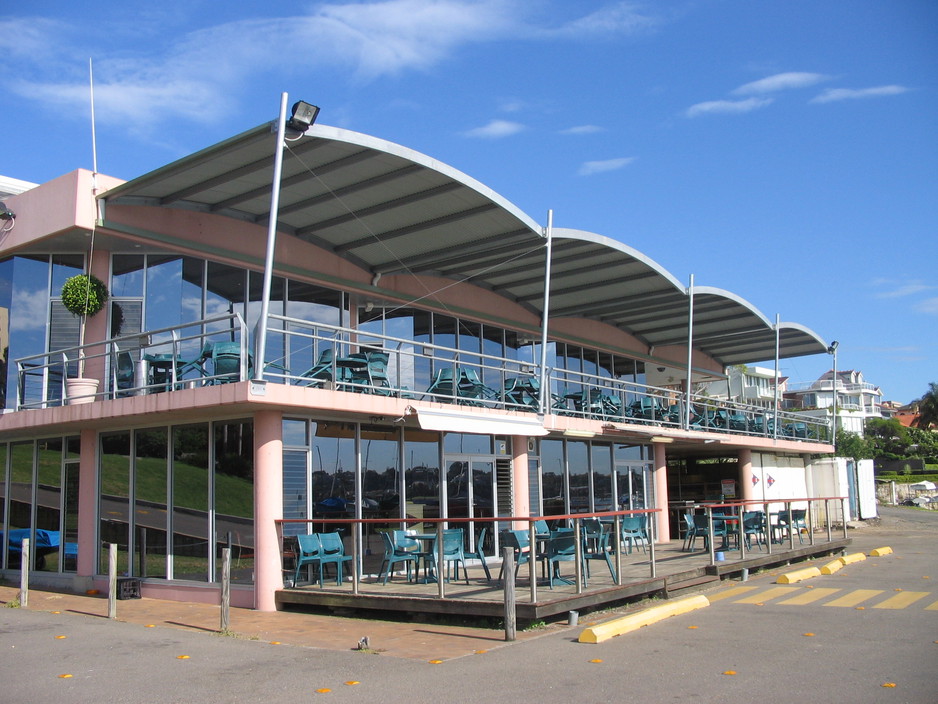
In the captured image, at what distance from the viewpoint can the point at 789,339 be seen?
26594 mm

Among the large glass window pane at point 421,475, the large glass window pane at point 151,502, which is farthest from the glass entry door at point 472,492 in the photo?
the large glass window pane at point 151,502

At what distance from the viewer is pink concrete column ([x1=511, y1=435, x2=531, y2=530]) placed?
640 inches

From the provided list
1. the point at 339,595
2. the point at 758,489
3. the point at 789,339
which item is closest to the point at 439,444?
the point at 339,595

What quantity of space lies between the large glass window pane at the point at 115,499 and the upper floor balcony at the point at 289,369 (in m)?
0.86

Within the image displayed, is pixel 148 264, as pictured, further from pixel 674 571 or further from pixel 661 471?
pixel 661 471

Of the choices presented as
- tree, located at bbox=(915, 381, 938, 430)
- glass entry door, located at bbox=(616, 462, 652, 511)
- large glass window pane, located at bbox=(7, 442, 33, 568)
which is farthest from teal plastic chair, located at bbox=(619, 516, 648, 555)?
tree, located at bbox=(915, 381, 938, 430)

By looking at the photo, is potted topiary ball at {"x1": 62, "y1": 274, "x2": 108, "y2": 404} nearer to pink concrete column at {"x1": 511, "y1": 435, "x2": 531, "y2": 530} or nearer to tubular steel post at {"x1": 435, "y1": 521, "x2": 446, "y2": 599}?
tubular steel post at {"x1": 435, "y1": 521, "x2": 446, "y2": 599}

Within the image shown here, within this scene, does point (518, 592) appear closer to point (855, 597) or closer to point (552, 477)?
point (855, 597)

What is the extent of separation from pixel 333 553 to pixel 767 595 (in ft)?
21.4

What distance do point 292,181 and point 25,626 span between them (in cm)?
744

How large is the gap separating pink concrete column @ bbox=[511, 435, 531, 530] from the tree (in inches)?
4025

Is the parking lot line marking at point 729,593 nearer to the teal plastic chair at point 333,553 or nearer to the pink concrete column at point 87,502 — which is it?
the teal plastic chair at point 333,553

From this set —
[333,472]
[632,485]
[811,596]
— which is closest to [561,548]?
[333,472]

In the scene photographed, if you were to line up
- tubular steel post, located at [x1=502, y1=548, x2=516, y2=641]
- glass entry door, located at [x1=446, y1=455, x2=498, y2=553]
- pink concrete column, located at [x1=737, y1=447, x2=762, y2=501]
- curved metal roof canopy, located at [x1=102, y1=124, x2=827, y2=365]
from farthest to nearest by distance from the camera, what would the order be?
pink concrete column, located at [x1=737, y1=447, x2=762, y2=501] < glass entry door, located at [x1=446, y1=455, x2=498, y2=553] < curved metal roof canopy, located at [x1=102, y1=124, x2=827, y2=365] < tubular steel post, located at [x1=502, y1=548, x2=516, y2=641]
